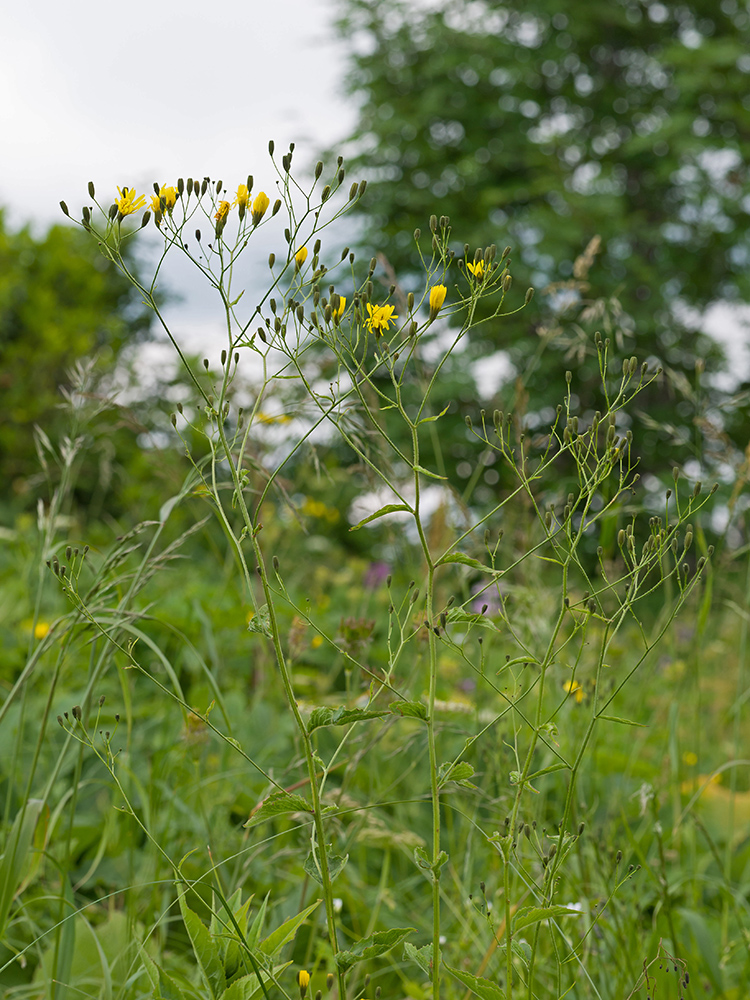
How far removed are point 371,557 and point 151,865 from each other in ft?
17.8

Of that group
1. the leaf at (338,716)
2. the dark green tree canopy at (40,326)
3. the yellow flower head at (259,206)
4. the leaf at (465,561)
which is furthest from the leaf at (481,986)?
the dark green tree canopy at (40,326)

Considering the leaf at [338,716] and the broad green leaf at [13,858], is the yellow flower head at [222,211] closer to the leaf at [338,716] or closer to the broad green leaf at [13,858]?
the leaf at [338,716]

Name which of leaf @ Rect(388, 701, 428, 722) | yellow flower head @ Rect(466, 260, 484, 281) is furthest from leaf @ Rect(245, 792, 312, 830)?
yellow flower head @ Rect(466, 260, 484, 281)

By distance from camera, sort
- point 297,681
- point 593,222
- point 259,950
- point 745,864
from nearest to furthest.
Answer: point 259,950, point 745,864, point 297,681, point 593,222

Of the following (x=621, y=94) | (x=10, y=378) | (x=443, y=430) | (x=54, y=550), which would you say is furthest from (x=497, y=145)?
(x=54, y=550)

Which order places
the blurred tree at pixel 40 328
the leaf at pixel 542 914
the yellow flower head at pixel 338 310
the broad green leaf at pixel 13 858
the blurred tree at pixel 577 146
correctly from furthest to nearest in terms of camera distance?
1. the blurred tree at pixel 577 146
2. the blurred tree at pixel 40 328
3. the broad green leaf at pixel 13 858
4. the yellow flower head at pixel 338 310
5. the leaf at pixel 542 914

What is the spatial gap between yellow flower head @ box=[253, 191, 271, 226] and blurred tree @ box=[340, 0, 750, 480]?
7.86m

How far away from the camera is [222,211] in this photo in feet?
2.71

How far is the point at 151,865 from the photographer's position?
131 centimetres

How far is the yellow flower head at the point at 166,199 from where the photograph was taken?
0.79 metres

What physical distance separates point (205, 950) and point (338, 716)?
33cm

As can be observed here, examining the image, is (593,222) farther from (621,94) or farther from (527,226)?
(621,94)

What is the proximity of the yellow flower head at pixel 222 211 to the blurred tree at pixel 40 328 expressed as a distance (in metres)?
4.69

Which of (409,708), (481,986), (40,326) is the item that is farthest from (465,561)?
(40,326)
